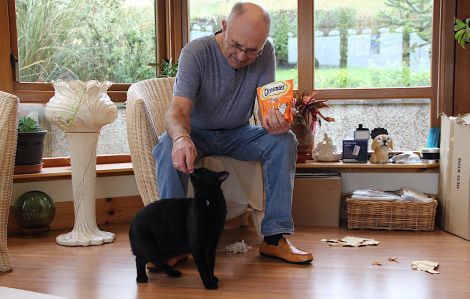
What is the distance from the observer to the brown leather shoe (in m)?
2.00

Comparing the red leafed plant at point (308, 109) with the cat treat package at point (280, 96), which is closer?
the cat treat package at point (280, 96)

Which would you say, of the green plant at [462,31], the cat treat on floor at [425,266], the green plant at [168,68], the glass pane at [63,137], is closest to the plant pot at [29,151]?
the glass pane at [63,137]

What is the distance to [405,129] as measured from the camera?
10.2ft

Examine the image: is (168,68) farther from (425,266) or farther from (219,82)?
(425,266)

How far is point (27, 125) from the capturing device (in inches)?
103

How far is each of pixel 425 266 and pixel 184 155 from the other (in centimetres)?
103

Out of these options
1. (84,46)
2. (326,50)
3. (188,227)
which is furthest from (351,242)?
(84,46)

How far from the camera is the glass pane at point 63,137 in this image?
2.88m

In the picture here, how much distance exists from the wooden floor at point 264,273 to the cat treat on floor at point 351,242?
0.18 ft

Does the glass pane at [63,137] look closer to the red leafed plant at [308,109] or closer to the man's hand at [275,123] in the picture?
the red leafed plant at [308,109]

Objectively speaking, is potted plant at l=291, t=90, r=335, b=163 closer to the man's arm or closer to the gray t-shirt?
the gray t-shirt

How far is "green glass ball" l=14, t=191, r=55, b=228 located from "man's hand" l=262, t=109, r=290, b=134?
1266 millimetres

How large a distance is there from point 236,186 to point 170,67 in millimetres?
1128

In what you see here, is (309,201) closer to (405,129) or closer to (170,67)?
(405,129)
